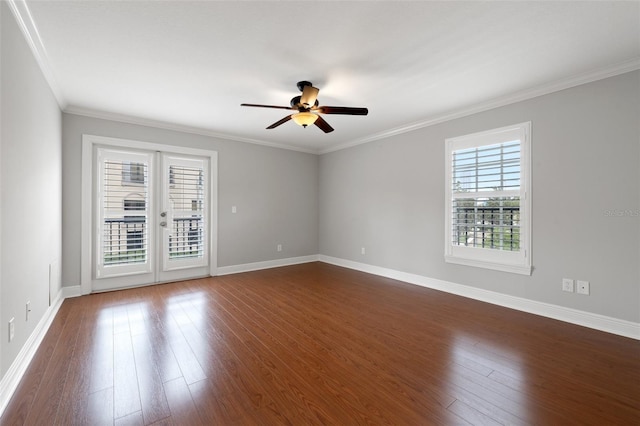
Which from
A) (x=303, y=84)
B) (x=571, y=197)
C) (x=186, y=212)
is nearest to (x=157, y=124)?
(x=186, y=212)

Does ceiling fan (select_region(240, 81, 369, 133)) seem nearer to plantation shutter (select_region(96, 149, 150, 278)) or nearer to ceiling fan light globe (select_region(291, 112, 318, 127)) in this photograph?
ceiling fan light globe (select_region(291, 112, 318, 127))

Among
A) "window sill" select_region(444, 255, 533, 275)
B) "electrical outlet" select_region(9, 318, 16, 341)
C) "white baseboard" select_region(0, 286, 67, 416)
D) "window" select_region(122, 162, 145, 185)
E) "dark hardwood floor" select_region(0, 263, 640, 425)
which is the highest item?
"window" select_region(122, 162, 145, 185)

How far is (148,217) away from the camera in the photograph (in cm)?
431

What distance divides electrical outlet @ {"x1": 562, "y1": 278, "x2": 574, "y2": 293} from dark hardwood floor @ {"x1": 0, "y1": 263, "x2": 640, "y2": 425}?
0.38m

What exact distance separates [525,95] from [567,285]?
2.18 m

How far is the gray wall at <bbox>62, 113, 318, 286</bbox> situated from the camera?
12.3 ft

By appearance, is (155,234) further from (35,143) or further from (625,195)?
(625,195)

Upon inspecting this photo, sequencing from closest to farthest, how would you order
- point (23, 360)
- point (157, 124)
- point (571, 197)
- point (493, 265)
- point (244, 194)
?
point (23, 360), point (571, 197), point (493, 265), point (157, 124), point (244, 194)

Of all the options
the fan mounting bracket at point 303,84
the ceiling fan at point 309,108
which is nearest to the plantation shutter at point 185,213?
the ceiling fan at point 309,108

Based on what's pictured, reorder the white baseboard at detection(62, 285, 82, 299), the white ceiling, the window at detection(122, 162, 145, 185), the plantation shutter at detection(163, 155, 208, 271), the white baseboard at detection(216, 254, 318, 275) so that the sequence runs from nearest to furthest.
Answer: the white ceiling → the white baseboard at detection(62, 285, 82, 299) → the window at detection(122, 162, 145, 185) → the plantation shutter at detection(163, 155, 208, 271) → the white baseboard at detection(216, 254, 318, 275)

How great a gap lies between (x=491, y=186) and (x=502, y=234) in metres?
0.62

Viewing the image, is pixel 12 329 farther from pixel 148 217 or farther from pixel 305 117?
pixel 305 117

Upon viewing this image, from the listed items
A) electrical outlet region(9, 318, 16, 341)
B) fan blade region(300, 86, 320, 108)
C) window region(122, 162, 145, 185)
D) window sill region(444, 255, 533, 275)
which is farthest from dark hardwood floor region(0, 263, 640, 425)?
fan blade region(300, 86, 320, 108)

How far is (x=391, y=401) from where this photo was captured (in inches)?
68.2
